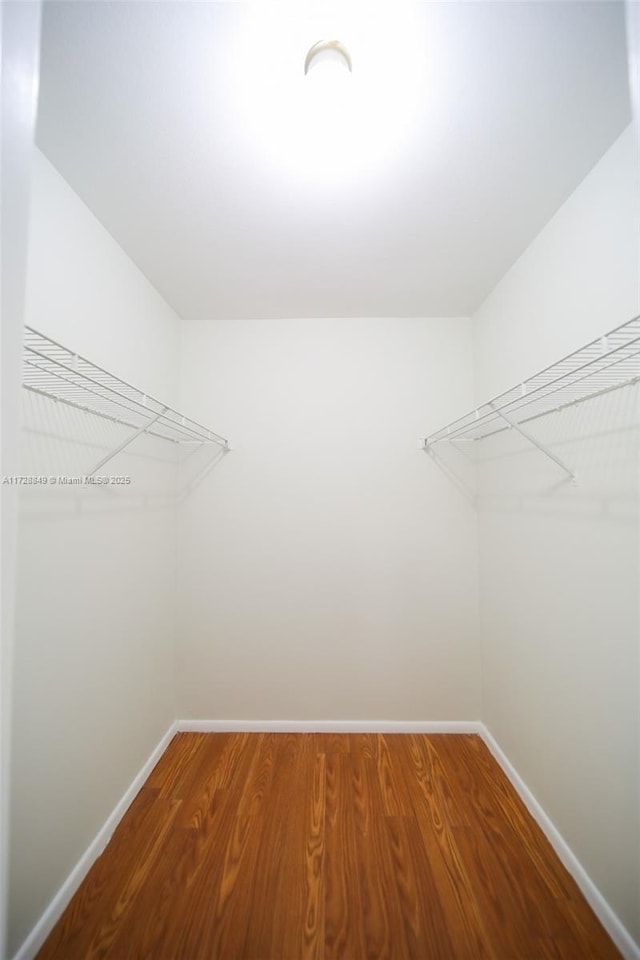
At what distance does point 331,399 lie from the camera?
2129 millimetres

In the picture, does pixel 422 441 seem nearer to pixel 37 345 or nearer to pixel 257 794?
pixel 37 345

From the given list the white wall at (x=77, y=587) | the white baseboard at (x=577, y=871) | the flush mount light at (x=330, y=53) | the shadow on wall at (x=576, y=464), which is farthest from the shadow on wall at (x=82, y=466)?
the white baseboard at (x=577, y=871)

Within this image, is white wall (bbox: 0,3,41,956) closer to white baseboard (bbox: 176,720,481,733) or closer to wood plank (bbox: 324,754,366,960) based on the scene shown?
wood plank (bbox: 324,754,366,960)

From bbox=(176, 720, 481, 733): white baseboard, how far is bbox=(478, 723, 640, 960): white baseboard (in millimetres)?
302

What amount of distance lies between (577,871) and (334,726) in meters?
1.14

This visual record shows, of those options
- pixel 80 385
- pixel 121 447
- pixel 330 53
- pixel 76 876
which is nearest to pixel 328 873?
pixel 76 876

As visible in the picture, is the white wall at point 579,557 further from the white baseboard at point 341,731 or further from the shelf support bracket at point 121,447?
the shelf support bracket at point 121,447

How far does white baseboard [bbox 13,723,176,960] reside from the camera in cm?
105

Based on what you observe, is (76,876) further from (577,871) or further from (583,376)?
(583,376)

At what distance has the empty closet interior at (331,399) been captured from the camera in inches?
37.1

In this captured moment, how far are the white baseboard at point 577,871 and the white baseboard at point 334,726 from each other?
0.99ft

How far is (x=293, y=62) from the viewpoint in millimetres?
898

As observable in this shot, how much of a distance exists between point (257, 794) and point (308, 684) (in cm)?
56

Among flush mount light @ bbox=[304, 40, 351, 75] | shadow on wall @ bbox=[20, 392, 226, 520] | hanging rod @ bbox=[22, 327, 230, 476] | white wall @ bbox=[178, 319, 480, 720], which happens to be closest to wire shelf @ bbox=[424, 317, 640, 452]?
white wall @ bbox=[178, 319, 480, 720]
